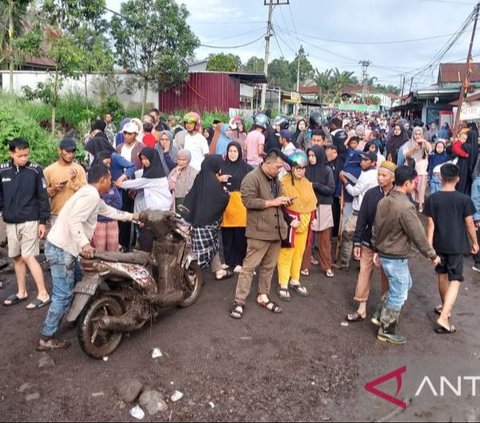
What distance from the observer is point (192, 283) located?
5.19 m

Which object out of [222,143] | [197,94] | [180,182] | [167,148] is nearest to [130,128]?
[167,148]

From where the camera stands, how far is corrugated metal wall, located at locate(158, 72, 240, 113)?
2241 cm

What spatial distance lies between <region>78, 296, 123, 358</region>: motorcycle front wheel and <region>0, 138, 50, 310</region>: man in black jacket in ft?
4.38

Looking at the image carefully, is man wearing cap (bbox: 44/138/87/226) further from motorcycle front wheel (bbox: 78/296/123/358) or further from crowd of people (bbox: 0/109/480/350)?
motorcycle front wheel (bbox: 78/296/123/358)

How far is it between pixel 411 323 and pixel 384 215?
1299 mm

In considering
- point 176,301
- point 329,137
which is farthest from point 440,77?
point 176,301

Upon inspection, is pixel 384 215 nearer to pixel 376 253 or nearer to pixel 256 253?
pixel 376 253

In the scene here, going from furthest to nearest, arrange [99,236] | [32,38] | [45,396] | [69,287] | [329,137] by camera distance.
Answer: [32,38] → [329,137] → [99,236] → [69,287] → [45,396]

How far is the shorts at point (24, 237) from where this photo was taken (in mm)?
4809

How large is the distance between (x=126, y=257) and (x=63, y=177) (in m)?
1.59

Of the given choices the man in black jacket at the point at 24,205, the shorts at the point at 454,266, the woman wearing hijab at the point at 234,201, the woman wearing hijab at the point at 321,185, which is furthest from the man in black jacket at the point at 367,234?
the man in black jacket at the point at 24,205

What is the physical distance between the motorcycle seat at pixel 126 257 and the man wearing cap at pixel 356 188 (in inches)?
106

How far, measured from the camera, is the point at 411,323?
15.7 ft

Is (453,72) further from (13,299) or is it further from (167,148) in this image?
(13,299)
